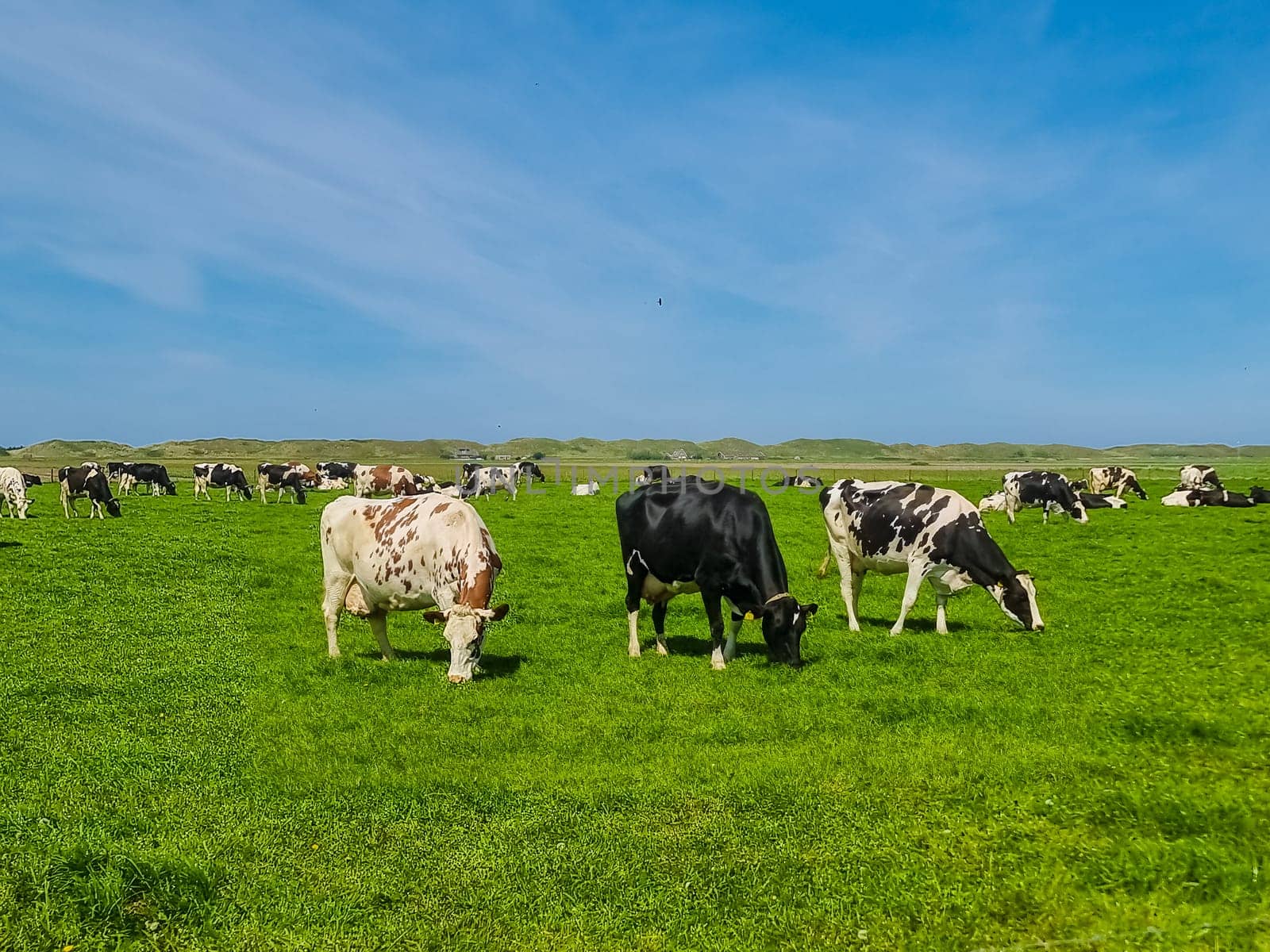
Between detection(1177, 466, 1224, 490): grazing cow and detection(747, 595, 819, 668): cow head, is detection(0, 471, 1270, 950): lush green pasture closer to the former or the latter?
detection(747, 595, 819, 668): cow head

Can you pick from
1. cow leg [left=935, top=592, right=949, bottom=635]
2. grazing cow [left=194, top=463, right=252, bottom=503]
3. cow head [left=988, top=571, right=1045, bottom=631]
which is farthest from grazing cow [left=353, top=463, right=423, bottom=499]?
cow head [left=988, top=571, right=1045, bottom=631]

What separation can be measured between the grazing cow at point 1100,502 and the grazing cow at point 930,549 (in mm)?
31960

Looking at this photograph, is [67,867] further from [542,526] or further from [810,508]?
[810,508]

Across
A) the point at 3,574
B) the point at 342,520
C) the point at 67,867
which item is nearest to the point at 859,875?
the point at 67,867

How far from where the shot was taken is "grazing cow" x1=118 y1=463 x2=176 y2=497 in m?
50.9

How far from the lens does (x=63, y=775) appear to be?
7641 millimetres

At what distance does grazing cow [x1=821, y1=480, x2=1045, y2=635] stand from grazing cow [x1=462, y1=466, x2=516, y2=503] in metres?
33.6

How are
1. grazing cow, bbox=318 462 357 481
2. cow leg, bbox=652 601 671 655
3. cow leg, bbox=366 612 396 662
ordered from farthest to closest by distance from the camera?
1. grazing cow, bbox=318 462 357 481
2. cow leg, bbox=652 601 671 655
3. cow leg, bbox=366 612 396 662

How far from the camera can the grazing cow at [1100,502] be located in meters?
42.6

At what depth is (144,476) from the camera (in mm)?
50719

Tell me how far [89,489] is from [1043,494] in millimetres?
43177

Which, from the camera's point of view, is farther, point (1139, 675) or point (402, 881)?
point (1139, 675)

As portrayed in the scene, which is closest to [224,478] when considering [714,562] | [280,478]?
[280,478]

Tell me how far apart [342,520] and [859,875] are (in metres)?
9.51
